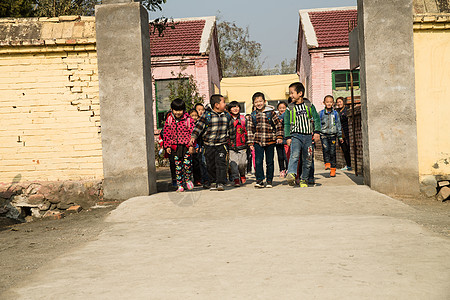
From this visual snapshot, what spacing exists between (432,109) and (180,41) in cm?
1452

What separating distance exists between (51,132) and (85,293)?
533cm

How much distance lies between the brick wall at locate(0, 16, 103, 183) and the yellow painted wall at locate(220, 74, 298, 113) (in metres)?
27.1

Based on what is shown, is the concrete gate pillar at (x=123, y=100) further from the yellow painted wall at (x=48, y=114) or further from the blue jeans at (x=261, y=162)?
the blue jeans at (x=261, y=162)

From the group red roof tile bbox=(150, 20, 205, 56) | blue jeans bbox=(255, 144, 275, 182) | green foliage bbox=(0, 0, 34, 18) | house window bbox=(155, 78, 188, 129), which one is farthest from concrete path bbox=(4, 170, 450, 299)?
red roof tile bbox=(150, 20, 205, 56)

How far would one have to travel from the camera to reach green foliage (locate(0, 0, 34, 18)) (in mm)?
12406

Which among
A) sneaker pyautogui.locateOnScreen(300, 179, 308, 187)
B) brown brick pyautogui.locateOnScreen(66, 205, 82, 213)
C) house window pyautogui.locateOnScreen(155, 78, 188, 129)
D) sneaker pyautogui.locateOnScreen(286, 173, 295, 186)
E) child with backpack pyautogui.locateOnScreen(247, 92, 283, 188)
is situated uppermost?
house window pyautogui.locateOnScreen(155, 78, 188, 129)

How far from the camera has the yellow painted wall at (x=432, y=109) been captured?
7574 millimetres

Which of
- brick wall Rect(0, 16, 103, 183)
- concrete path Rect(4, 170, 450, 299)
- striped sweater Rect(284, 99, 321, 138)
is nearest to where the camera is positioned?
concrete path Rect(4, 170, 450, 299)

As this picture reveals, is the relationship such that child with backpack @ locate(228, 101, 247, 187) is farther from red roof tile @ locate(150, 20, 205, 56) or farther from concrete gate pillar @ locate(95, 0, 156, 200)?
red roof tile @ locate(150, 20, 205, 56)

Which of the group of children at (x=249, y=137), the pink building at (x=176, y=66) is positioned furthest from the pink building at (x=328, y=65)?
the group of children at (x=249, y=137)

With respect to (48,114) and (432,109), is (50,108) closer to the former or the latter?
(48,114)

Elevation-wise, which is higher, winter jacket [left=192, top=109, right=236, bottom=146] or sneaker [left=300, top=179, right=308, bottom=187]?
winter jacket [left=192, top=109, right=236, bottom=146]

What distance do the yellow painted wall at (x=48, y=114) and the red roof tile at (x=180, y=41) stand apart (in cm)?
1179

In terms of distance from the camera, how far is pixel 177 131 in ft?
28.2
